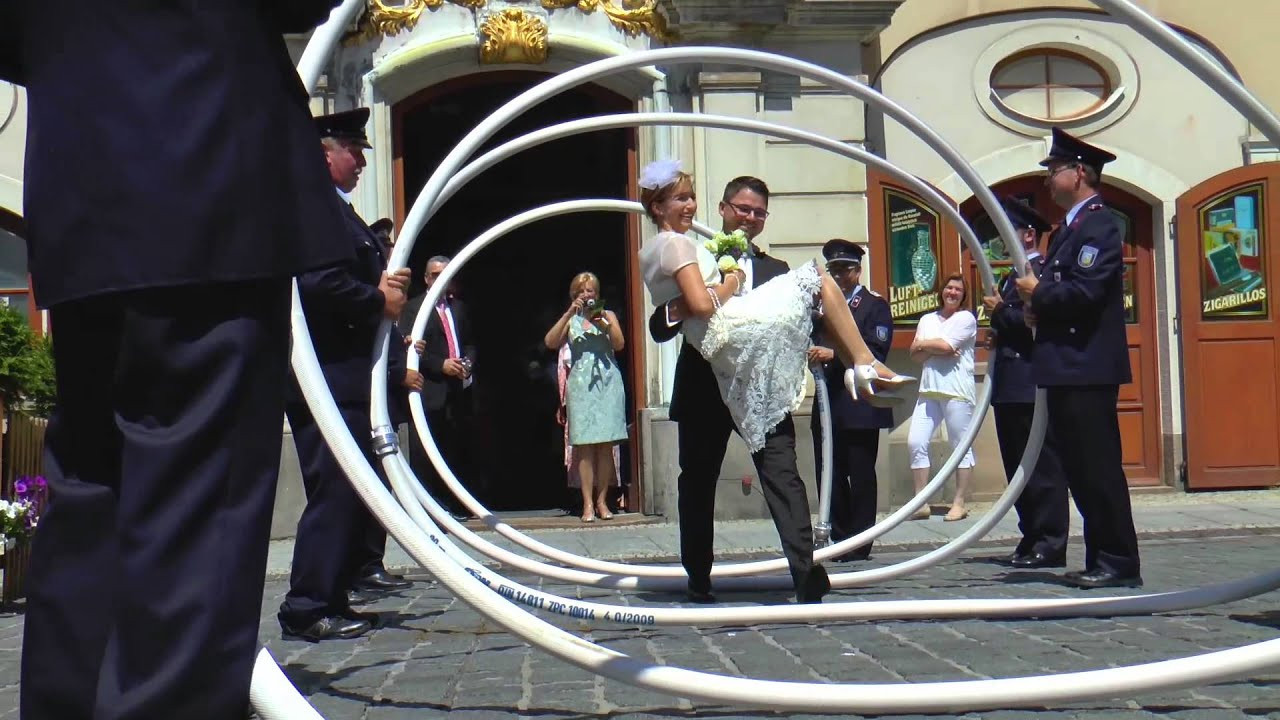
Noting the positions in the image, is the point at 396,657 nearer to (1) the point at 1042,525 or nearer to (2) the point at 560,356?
(1) the point at 1042,525

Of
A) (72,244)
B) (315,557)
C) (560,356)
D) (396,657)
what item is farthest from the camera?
(560,356)

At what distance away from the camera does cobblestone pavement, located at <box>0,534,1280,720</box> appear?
12.3 feet

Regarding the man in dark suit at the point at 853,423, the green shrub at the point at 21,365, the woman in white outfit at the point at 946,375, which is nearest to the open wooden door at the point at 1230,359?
the woman in white outfit at the point at 946,375

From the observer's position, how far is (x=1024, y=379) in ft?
25.1

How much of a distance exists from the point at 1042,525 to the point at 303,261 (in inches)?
219

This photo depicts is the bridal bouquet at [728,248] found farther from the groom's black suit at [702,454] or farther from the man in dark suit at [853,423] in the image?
the man in dark suit at [853,423]

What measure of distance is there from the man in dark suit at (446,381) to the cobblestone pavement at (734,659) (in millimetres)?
1997

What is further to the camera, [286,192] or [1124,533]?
[1124,533]

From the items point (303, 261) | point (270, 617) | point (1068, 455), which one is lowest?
point (270, 617)

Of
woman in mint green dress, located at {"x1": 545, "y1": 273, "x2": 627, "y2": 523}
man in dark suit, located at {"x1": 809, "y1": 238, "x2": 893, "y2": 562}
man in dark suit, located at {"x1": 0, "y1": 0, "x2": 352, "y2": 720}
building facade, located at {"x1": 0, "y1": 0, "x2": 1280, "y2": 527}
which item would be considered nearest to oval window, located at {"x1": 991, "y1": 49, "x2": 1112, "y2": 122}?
building facade, located at {"x1": 0, "y1": 0, "x2": 1280, "y2": 527}

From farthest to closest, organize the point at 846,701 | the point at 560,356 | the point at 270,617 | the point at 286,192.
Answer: the point at 560,356 → the point at 270,617 → the point at 846,701 → the point at 286,192

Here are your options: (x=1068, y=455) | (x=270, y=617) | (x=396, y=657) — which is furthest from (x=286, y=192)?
(x=1068, y=455)

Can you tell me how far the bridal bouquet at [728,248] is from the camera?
6.09m

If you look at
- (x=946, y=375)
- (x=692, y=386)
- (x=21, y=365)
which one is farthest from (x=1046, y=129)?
(x=21, y=365)
